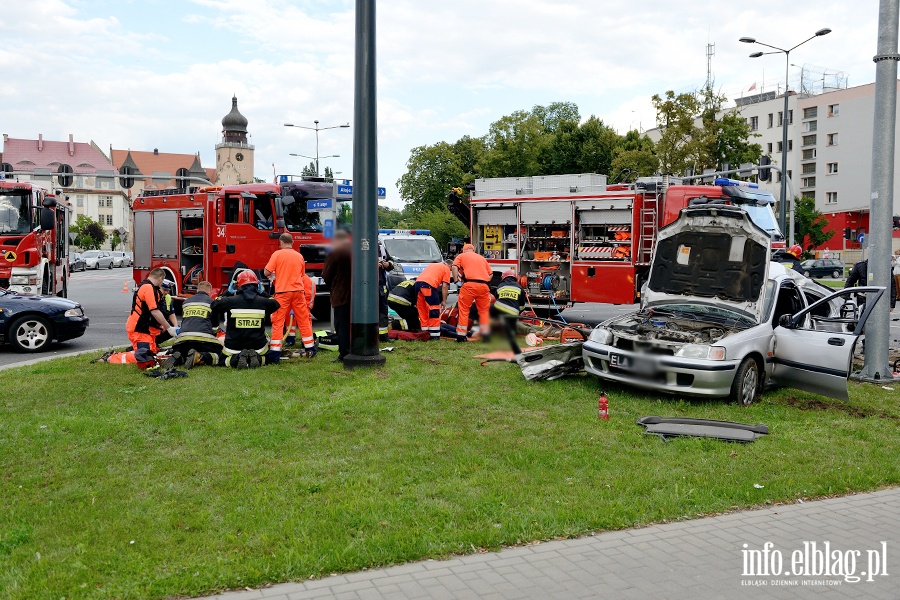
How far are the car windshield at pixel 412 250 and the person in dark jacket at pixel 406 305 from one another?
20.9 feet

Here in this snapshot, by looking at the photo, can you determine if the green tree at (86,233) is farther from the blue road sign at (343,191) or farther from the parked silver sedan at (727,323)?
the parked silver sedan at (727,323)

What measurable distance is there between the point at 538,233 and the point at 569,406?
398 inches

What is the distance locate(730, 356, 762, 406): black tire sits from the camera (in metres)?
8.53

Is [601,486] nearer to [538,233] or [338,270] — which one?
[338,270]

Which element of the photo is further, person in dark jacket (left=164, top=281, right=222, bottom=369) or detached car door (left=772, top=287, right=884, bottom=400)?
person in dark jacket (left=164, top=281, right=222, bottom=369)

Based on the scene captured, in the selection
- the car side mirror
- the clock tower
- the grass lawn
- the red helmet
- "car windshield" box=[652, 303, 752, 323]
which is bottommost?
the grass lawn

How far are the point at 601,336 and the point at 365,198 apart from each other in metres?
3.48

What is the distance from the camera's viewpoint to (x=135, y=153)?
13750 cm

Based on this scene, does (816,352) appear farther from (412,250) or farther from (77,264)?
(77,264)

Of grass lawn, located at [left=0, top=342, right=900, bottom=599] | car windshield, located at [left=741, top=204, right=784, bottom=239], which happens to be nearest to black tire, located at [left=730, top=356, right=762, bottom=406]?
grass lawn, located at [left=0, top=342, right=900, bottom=599]

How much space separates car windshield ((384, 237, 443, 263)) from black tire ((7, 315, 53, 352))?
8718 millimetres

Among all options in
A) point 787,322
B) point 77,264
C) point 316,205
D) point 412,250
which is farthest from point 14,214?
point 77,264

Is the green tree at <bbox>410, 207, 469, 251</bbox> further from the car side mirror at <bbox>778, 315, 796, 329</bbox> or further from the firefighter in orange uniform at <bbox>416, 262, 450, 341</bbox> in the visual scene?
the car side mirror at <bbox>778, 315, 796, 329</bbox>

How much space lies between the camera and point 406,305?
13734 mm
